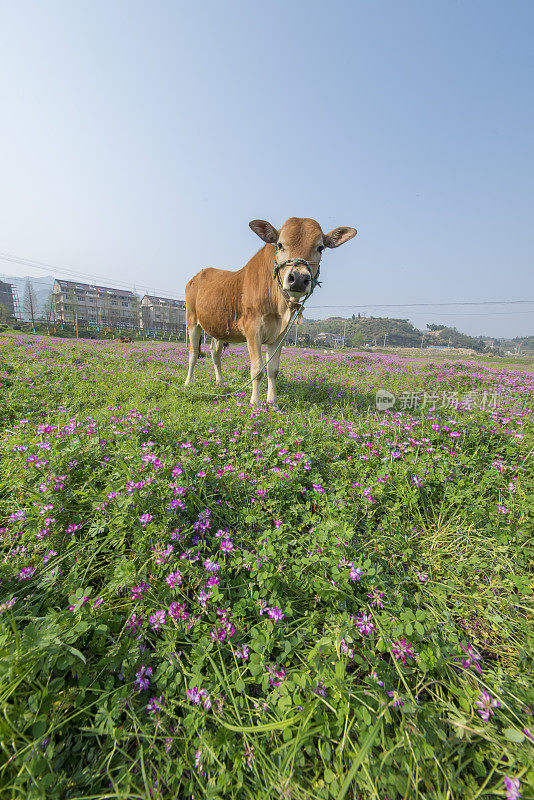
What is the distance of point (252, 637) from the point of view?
1656mm

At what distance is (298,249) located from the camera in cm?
420

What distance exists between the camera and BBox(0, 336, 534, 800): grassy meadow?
1162mm

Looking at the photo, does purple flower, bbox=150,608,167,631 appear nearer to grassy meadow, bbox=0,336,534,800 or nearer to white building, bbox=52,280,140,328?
grassy meadow, bbox=0,336,534,800

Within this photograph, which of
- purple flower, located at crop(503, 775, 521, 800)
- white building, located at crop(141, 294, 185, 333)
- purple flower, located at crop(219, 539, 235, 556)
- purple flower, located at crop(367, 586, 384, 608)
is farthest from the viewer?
white building, located at crop(141, 294, 185, 333)

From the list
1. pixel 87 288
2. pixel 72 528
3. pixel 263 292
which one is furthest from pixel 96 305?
pixel 72 528

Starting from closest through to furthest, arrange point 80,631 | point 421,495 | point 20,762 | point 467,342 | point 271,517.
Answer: point 20,762 → point 80,631 → point 271,517 → point 421,495 → point 467,342

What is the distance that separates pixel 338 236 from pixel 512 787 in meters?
5.31

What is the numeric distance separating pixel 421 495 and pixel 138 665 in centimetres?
247

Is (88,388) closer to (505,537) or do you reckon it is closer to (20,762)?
(20,762)

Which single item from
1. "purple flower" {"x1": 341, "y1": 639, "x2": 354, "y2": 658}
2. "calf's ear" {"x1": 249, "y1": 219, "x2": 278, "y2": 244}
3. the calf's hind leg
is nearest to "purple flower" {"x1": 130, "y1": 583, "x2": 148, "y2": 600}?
"purple flower" {"x1": 341, "y1": 639, "x2": 354, "y2": 658}

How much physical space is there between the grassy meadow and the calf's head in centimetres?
209

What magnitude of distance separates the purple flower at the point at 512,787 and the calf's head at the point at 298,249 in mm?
4022

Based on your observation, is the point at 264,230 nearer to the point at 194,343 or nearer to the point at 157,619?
the point at 194,343

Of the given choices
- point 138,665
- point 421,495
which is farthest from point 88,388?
point 421,495
